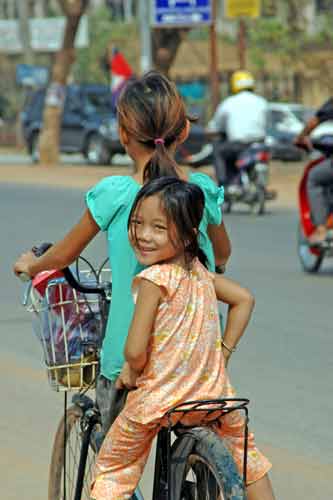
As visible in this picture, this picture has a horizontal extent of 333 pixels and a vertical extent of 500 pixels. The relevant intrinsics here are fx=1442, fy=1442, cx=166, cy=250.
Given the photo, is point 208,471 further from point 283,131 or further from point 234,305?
point 283,131

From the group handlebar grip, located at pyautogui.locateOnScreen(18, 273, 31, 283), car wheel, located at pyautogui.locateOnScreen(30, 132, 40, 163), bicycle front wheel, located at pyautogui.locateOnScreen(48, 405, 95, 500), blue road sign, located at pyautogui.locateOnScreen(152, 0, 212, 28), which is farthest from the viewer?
car wheel, located at pyautogui.locateOnScreen(30, 132, 40, 163)

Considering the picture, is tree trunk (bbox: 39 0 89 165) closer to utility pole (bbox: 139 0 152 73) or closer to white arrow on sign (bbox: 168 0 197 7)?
utility pole (bbox: 139 0 152 73)

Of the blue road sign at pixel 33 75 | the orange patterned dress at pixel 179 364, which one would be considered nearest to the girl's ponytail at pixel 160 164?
the orange patterned dress at pixel 179 364

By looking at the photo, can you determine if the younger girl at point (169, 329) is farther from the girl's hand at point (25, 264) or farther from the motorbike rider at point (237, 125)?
the motorbike rider at point (237, 125)

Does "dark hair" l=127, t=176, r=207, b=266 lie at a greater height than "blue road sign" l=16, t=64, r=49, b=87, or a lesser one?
greater

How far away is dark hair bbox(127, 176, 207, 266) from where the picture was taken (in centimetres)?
364

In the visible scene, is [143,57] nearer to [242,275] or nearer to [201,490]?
[242,275]

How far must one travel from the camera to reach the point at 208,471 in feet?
11.6

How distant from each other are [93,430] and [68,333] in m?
0.33

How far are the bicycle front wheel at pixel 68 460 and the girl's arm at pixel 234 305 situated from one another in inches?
24.3

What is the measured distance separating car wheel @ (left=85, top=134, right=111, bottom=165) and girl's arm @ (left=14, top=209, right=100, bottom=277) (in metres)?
28.8

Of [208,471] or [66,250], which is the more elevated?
[66,250]

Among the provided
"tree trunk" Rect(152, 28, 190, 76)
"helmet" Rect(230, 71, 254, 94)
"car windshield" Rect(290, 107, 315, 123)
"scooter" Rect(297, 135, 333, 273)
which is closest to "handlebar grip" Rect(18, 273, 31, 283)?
"scooter" Rect(297, 135, 333, 273)

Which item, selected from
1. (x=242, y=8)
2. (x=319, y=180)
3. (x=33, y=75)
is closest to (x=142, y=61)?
(x=242, y=8)
